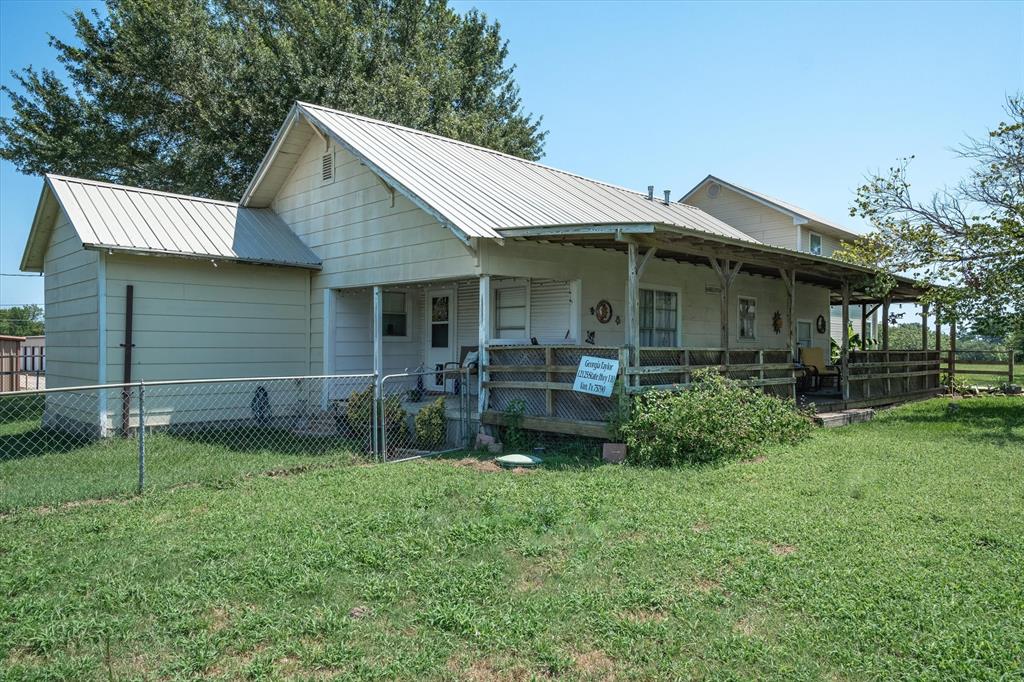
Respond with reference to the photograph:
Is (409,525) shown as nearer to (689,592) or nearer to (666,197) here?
(689,592)

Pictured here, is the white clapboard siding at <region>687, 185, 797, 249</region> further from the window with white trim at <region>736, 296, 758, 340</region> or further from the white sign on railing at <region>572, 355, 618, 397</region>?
the white sign on railing at <region>572, 355, 618, 397</region>

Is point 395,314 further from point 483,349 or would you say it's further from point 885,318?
point 885,318

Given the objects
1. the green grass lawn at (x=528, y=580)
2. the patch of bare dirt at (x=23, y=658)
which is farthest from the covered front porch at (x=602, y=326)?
the patch of bare dirt at (x=23, y=658)

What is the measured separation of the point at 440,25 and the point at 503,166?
58.2 ft

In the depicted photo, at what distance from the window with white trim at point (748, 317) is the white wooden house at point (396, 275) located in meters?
0.54

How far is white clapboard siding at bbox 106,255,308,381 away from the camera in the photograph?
36.4 feet

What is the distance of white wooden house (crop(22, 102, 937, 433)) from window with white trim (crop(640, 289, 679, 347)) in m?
0.04

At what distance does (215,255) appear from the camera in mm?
11719

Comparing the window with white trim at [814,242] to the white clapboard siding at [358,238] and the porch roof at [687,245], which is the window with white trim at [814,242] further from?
the white clapboard siding at [358,238]

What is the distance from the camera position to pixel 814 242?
24094 mm

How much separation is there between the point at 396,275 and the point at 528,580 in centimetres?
801

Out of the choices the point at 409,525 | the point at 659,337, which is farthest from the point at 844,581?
the point at 659,337

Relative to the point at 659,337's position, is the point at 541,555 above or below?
below

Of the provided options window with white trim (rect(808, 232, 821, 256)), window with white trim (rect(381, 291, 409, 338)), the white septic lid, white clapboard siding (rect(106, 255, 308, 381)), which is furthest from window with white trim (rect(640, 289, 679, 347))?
window with white trim (rect(808, 232, 821, 256))
